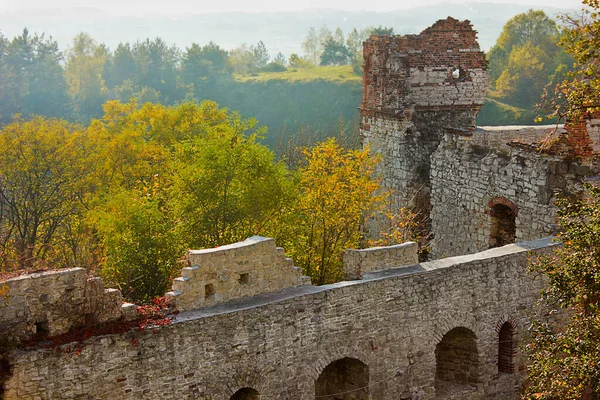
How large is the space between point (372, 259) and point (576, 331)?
4145mm

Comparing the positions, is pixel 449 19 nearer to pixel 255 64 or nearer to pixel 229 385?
pixel 229 385

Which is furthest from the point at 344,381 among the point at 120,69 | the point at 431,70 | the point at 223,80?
the point at 120,69

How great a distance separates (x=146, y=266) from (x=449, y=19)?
10931 mm

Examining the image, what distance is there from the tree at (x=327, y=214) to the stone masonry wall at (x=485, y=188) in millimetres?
1841

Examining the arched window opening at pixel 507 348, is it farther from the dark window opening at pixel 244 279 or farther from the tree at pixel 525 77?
the tree at pixel 525 77

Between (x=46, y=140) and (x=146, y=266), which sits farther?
(x=46, y=140)

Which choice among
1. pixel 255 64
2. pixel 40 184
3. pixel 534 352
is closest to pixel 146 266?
pixel 534 352

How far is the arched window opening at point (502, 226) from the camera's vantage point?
70.2 ft

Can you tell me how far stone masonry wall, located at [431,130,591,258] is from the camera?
19625 mm

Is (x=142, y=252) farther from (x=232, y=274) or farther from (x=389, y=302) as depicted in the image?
(x=389, y=302)

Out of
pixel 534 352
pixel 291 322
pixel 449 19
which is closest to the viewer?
pixel 534 352

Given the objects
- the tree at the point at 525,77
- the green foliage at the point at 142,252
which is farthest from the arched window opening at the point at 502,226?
the tree at the point at 525,77

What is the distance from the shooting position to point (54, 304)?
42.2 feet

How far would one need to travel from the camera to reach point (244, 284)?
14.7 meters
